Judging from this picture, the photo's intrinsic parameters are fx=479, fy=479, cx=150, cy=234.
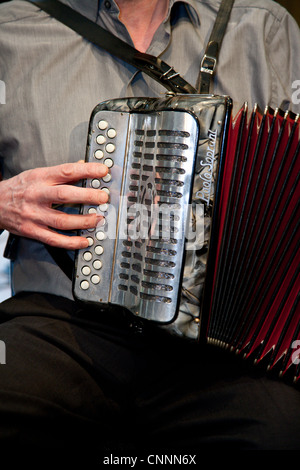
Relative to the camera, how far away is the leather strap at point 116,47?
1.07 m

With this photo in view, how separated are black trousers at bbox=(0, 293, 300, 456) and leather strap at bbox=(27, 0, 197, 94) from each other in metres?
0.53

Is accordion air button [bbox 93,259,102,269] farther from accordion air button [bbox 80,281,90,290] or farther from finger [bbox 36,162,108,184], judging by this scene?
finger [bbox 36,162,108,184]

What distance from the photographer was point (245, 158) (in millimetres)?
882

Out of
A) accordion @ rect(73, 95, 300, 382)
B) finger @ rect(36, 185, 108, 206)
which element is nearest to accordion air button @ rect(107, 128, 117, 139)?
accordion @ rect(73, 95, 300, 382)

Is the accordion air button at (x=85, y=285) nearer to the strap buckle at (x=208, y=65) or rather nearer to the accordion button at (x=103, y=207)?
the accordion button at (x=103, y=207)

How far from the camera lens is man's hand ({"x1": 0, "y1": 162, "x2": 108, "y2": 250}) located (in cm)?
97

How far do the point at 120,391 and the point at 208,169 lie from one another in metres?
0.54

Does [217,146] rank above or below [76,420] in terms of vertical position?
above

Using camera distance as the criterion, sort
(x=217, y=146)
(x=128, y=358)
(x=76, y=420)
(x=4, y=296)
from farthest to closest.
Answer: (x=4, y=296), (x=128, y=358), (x=76, y=420), (x=217, y=146)

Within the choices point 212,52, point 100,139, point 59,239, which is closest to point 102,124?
point 100,139

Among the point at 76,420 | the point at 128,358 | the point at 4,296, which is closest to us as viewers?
the point at 76,420
